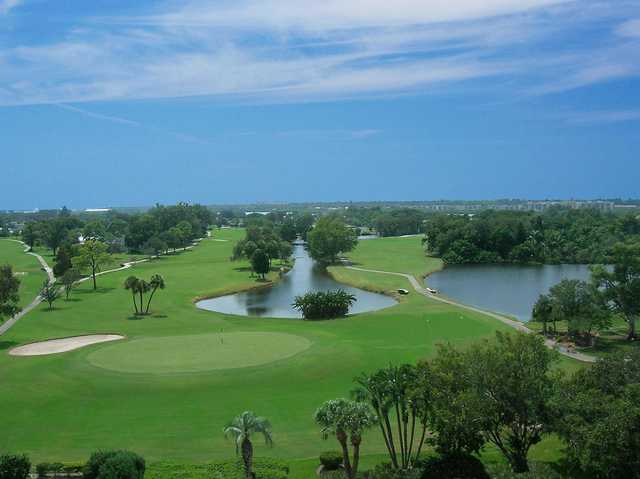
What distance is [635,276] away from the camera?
1764 inches

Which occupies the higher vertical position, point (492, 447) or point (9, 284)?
point (9, 284)

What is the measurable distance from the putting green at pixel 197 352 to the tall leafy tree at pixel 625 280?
2358cm

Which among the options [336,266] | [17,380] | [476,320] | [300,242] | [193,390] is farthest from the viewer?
[300,242]

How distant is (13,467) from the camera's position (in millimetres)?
22031

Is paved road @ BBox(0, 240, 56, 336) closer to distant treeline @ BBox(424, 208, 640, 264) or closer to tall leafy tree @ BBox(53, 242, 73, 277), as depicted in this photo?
tall leafy tree @ BBox(53, 242, 73, 277)

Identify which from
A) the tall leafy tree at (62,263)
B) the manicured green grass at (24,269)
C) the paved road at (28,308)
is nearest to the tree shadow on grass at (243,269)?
the tall leafy tree at (62,263)

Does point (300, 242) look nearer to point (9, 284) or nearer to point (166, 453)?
point (9, 284)

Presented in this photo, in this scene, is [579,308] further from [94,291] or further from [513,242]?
[513,242]

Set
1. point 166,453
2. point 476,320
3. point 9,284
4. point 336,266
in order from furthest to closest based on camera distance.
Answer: point 336,266
point 476,320
point 9,284
point 166,453

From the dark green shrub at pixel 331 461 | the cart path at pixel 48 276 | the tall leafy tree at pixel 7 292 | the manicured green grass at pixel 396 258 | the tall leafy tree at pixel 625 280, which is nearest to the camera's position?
the dark green shrub at pixel 331 461

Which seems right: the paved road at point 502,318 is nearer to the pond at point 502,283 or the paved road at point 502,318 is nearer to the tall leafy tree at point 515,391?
the pond at point 502,283

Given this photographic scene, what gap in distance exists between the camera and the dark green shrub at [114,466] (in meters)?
20.9

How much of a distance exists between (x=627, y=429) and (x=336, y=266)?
8684 centimetres

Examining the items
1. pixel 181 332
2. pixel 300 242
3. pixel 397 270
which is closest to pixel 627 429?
pixel 181 332
